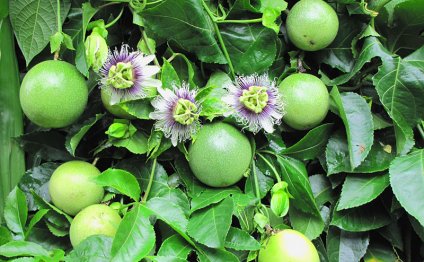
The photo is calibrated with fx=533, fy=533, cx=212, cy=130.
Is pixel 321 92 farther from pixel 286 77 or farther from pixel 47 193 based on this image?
pixel 47 193

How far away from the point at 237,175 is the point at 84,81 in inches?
10.3

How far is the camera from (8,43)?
852 millimetres

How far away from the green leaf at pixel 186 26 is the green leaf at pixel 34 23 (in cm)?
16

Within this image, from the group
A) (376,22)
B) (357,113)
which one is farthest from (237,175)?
(376,22)

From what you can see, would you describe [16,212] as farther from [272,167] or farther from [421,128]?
[421,128]

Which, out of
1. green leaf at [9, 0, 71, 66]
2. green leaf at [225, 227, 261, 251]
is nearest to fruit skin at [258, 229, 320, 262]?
green leaf at [225, 227, 261, 251]

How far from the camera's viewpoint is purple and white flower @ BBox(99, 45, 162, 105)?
2.38ft

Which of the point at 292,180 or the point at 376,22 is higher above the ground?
the point at 376,22

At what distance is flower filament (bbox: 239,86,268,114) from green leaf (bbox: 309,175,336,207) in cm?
17

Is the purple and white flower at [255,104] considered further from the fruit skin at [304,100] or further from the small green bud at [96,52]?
the small green bud at [96,52]

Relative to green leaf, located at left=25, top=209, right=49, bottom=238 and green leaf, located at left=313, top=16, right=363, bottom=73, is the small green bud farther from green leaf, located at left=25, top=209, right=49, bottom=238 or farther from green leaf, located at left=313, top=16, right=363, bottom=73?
green leaf, located at left=313, top=16, right=363, bottom=73

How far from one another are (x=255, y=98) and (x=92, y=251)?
1.00ft

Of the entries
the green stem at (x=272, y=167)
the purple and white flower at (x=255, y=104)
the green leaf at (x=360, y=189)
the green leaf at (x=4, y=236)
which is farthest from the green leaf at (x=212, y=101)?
the green leaf at (x=4, y=236)

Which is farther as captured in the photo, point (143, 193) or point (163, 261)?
point (143, 193)
